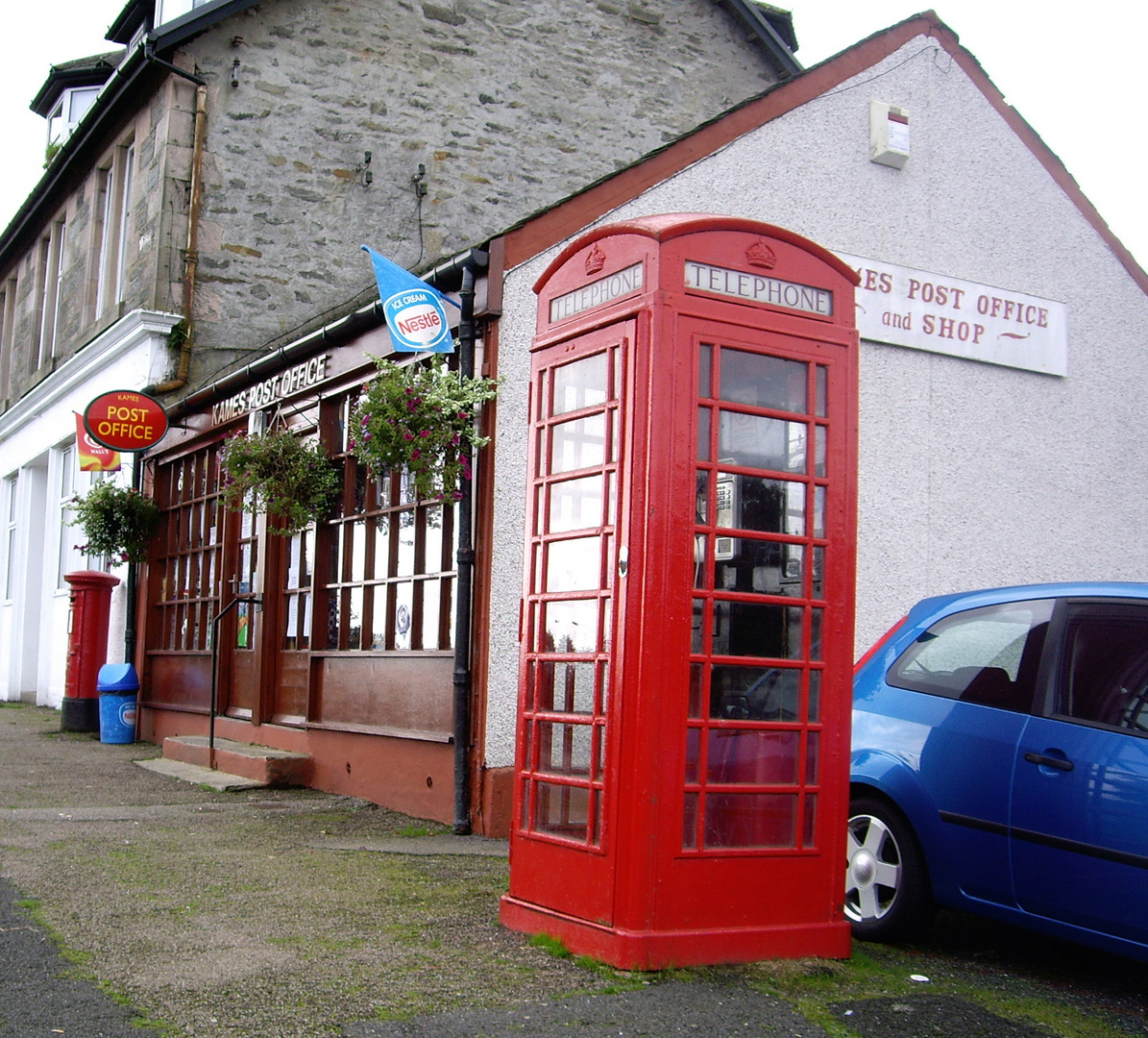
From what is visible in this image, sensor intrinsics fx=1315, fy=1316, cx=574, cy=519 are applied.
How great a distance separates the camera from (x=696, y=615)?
495 cm

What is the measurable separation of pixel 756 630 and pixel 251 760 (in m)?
6.62

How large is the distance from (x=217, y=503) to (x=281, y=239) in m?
4.96

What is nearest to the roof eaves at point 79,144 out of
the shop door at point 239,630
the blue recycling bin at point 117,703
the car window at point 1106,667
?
the shop door at point 239,630

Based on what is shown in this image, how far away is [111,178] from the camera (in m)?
19.2

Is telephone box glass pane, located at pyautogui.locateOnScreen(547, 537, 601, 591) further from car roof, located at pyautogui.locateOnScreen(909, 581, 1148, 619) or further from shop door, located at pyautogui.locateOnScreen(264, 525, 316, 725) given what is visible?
shop door, located at pyautogui.locateOnScreen(264, 525, 316, 725)

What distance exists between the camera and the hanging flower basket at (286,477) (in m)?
10.5

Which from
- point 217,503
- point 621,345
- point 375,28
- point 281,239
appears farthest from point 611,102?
point 621,345

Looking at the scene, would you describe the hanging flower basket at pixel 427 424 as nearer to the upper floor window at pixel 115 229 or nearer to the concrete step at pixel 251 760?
the concrete step at pixel 251 760

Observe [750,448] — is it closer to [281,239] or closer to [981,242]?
[981,242]

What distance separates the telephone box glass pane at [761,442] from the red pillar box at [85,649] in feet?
40.6

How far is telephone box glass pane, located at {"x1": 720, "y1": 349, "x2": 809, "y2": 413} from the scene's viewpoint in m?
5.11

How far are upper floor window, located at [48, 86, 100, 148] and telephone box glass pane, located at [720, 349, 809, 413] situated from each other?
72.5 ft

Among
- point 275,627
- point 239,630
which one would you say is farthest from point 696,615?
point 239,630

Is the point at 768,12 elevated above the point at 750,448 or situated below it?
above
